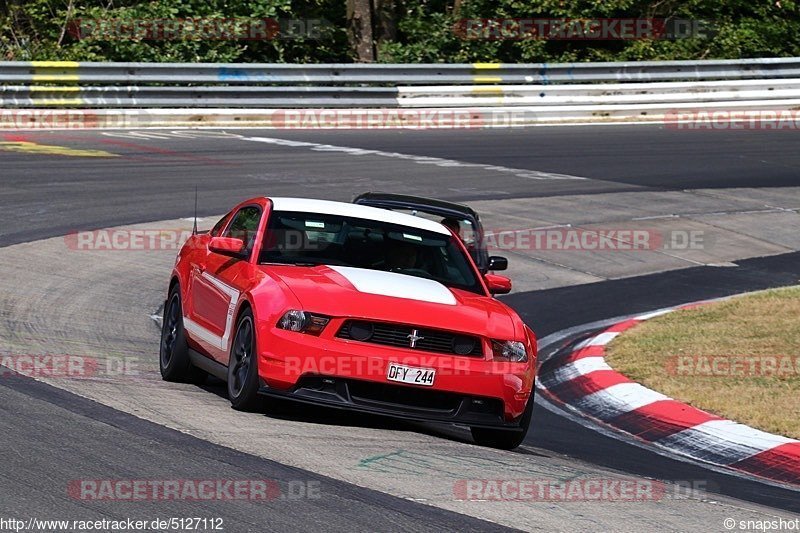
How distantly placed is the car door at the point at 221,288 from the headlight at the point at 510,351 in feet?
5.29

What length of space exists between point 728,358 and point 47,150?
13201 mm

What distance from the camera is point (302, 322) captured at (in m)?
8.12

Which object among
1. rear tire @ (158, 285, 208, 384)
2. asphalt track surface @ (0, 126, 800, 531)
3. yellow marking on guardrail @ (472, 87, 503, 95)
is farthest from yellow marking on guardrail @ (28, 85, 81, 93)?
rear tire @ (158, 285, 208, 384)

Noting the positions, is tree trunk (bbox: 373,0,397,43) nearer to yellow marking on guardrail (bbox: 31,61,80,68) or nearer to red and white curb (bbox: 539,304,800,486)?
yellow marking on guardrail (bbox: 31,61,80,68)

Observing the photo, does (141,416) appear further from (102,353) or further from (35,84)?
(35,84)

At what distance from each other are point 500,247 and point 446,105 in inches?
467

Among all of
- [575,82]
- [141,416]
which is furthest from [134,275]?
[575,82]

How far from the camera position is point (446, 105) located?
28469mm

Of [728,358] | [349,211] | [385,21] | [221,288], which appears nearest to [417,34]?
[385,21]

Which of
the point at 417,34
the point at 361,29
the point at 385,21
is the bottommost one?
the point at 417,34

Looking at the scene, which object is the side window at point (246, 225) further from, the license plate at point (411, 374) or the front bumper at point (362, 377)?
the license plate at point (411, 374)

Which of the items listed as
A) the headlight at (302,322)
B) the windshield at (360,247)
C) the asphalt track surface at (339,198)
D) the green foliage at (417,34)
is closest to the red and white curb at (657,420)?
the asphalt track surface at (339,198)

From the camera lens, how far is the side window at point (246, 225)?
31.0ft

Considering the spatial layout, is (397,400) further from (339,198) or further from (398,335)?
(339,198)
